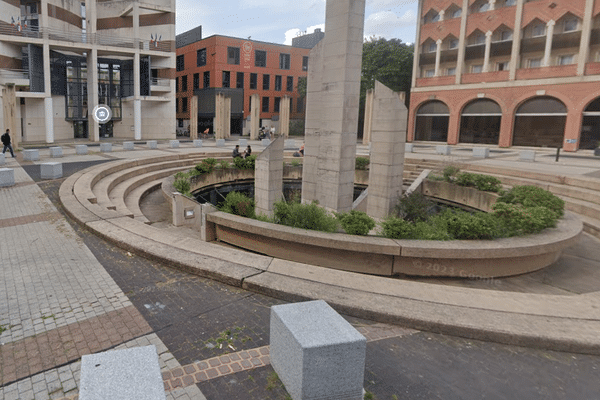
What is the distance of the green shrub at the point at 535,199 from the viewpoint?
1159cm

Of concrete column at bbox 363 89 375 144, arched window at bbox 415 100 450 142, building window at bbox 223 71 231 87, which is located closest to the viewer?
concrete column at bbox 363 89 375 144

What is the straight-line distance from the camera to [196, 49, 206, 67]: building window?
61.2m

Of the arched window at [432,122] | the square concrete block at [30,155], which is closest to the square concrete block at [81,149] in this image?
the square concrete block at [30,155]

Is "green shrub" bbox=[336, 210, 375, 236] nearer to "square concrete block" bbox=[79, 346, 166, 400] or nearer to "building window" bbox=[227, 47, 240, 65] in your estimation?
"square concrete block" bbox=[79, 346, 166, 400]

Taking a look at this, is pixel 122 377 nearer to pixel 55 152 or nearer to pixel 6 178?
pixel 6 178

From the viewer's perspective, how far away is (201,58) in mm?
61875

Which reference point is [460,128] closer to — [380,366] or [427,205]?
[427,205]

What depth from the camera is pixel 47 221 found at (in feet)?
36.0

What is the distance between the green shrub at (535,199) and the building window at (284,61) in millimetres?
54947

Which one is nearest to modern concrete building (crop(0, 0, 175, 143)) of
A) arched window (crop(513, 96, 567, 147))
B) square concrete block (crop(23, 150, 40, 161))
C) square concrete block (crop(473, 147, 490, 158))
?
square concrete block (crop(23, 150, 40, 161))

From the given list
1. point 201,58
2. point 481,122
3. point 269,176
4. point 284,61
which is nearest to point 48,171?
point 269,176

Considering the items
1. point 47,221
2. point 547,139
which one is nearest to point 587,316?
point 47,221

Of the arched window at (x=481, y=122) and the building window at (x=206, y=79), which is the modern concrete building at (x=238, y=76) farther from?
the arched window at (x=481, y=122)

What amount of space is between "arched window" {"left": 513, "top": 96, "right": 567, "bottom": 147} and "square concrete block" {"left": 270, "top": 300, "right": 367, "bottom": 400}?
40.0 meters
